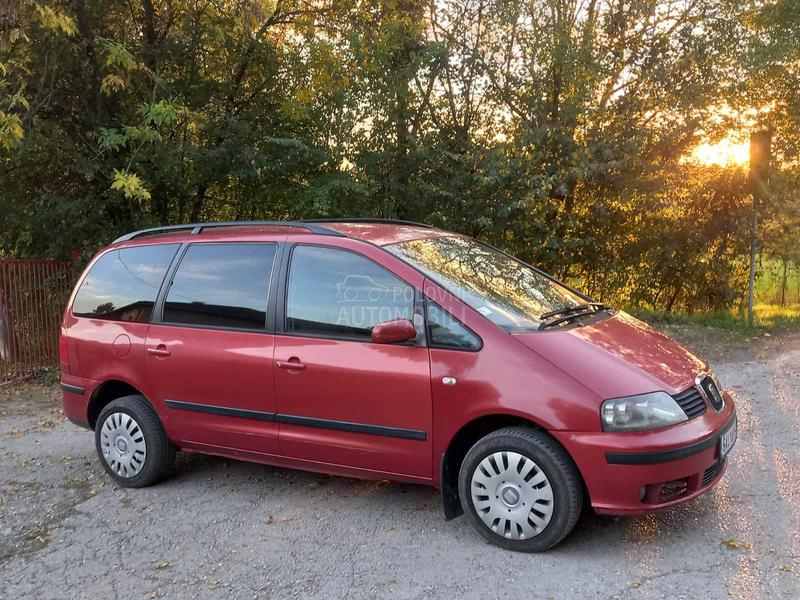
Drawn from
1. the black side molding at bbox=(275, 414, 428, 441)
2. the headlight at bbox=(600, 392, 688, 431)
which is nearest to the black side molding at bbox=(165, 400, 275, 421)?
the black side molding at bbox=(275, 414, 428, 441)

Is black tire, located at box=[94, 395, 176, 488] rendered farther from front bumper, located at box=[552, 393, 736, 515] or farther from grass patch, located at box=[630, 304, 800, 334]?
grass patch, located at box=[630, 304, 800, 334]

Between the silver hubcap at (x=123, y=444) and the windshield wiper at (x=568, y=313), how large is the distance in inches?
114

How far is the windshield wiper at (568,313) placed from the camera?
391cm

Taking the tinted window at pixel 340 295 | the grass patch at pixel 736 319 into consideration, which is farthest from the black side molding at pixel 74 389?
the grass patch at pixel 736 319

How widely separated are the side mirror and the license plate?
1741 millimetres

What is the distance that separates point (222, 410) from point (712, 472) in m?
2.94

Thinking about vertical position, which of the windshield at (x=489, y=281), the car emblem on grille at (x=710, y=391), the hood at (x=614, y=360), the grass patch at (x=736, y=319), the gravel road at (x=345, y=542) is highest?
the windshield at (x=489, y=281)

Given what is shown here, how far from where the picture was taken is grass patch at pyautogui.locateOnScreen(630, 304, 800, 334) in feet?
33.4

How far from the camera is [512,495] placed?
138 inches

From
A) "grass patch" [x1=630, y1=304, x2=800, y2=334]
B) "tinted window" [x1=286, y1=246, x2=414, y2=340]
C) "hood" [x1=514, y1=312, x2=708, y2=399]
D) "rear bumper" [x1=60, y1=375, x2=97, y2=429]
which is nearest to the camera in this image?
"hood" [x1=514, y1=312, x2=708, y2=399]

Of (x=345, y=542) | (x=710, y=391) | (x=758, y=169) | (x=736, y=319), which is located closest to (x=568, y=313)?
(x=710, y=391)

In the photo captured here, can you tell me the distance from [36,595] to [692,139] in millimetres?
9880

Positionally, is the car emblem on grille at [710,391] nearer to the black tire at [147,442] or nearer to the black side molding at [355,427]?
the black side molding at [355,427]

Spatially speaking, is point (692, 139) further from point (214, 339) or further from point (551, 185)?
point (214, 339)
